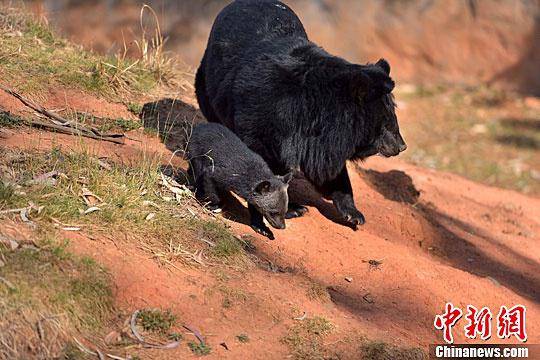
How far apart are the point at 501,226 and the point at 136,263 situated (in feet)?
16.7

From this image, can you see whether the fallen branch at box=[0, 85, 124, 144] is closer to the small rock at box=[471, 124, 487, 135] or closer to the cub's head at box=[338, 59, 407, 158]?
the cub's head at box=[338, 59, 407, 158]

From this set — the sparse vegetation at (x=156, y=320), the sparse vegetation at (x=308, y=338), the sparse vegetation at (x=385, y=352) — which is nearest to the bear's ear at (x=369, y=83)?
the sparse vegetation at (x=308, y=338)

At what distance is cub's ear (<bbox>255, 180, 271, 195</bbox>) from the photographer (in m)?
6.43

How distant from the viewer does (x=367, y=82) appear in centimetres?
677

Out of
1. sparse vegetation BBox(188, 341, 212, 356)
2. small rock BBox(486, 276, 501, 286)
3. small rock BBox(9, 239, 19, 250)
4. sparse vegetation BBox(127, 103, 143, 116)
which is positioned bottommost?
sparse vegetation BBox(188, 341, 212, 356)

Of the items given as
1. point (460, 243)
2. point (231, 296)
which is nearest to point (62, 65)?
point (231, 296)

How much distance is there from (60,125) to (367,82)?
A: 258 cm

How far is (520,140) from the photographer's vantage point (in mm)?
13562

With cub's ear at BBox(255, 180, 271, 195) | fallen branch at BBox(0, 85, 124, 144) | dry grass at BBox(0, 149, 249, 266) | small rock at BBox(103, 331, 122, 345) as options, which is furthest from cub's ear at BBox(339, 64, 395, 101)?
small rock at BBox(103, 331, 122, 345)

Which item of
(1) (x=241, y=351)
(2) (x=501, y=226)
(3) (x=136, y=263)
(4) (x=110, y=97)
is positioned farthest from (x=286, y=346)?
(2) (x=501, y=226)

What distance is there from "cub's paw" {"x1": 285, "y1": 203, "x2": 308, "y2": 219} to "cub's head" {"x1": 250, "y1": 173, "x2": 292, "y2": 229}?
44 centimetres

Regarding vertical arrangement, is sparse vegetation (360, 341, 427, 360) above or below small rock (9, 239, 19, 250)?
above

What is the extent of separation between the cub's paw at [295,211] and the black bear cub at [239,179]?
0.45 meters

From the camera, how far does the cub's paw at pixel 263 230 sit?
6426 millimetres
